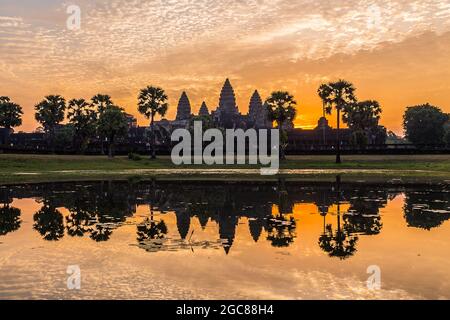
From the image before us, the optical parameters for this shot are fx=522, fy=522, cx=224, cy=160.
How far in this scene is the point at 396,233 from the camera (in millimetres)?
19281

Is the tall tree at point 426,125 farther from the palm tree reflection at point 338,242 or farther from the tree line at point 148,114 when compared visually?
the palm tree reflection at point 338,242

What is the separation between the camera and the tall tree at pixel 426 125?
5856 inches

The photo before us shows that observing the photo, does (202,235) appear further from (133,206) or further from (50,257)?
(133,206)

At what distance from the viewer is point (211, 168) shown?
234 ft

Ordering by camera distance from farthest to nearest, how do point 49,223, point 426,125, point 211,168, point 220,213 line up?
point 426,125 → point 211,168 → point 220,213 → point 49,223

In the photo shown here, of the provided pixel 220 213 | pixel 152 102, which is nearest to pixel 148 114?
pixel 152 102

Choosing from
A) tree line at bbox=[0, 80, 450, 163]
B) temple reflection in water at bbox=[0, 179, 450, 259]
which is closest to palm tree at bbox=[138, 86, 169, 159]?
tree line at bbox=[0, 80, 450, 163]

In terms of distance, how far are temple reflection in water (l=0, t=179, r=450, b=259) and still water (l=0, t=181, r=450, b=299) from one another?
0.22 ft

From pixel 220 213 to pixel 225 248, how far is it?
8.44 metres

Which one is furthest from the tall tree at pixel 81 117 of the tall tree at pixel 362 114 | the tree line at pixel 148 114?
the tall tree at pixel 362 114

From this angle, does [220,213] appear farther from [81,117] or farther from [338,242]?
[81,117]
